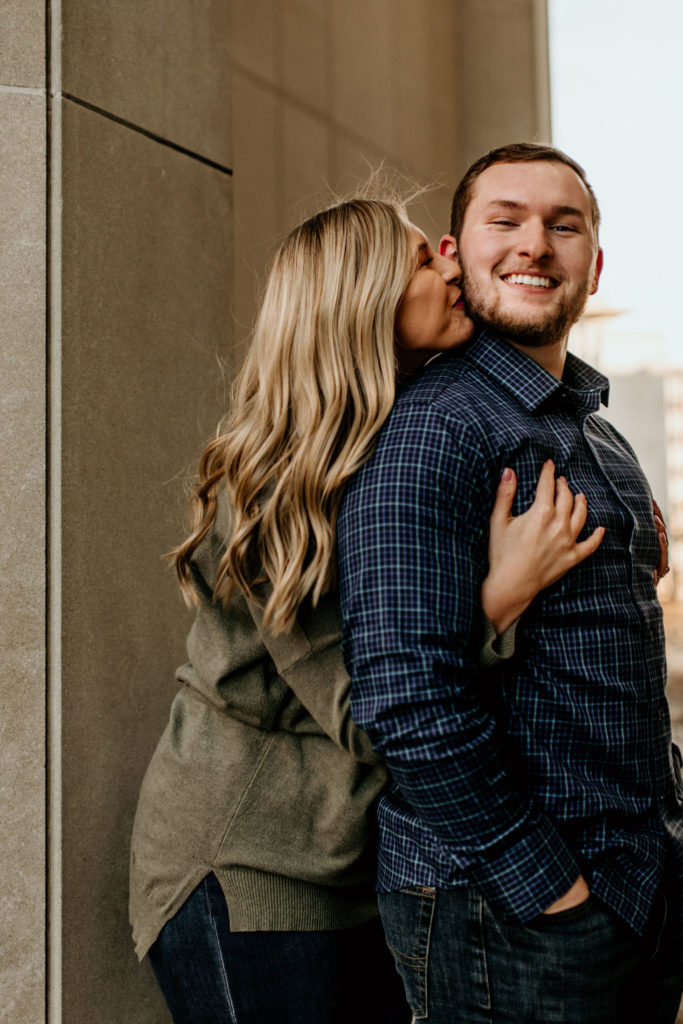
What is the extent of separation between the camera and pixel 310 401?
1566 millimetres

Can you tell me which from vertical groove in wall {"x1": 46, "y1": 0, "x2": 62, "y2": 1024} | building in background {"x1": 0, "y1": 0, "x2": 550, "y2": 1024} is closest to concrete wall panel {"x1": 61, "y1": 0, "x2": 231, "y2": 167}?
building in background {"x1": 0, "y1": 0, "x2": 550, "y2": 1024}

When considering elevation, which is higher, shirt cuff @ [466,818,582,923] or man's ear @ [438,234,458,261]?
man's ear @ [438,234,458,261]

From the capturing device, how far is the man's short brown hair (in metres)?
1.85

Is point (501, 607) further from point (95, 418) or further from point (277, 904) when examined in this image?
point (95, 418)

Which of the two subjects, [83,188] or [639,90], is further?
[639,90]

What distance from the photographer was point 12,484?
6.55ft

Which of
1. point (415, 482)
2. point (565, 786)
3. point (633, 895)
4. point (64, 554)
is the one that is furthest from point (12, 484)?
point (633, 895)

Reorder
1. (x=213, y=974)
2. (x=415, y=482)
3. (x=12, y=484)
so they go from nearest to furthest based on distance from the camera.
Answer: (x=415, y=482)
(x=213, y=974)
(x=12, y=484)

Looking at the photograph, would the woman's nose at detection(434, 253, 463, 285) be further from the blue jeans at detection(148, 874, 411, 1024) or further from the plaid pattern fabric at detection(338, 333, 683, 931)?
the blue jeans at detection(148, 874, 411, 1024)

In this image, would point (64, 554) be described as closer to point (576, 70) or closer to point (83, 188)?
point (83, 188)

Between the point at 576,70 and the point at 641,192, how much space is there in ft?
2.14

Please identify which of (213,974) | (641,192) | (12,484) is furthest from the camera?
(641,192)

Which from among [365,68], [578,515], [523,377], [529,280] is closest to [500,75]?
[365,68]

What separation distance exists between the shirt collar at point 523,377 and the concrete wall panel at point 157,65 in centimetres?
106
